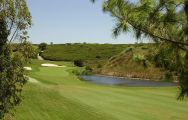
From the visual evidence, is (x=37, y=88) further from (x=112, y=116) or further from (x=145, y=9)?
(x=145, y=9)

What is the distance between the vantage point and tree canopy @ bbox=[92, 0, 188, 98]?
28.8ft

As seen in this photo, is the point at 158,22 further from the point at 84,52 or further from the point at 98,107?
the point at 84,52

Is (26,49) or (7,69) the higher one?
(26,49)

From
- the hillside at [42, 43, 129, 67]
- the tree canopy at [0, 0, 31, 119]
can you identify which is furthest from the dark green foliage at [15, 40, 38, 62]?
the hillside at [42, 43, 129, 67]

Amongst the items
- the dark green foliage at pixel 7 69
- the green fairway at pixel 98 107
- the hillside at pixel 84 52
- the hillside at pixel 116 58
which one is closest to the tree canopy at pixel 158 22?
the hillside at pixel 116 58

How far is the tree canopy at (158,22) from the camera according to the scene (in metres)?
8.79

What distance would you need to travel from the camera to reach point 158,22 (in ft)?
29.3

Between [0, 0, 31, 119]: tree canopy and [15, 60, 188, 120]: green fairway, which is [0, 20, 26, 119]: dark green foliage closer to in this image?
[0, 0, 31, 119]: tree canopy

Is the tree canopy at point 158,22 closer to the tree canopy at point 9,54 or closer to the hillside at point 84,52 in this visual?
the tree canopy at point 9,54

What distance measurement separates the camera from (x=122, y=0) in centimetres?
903

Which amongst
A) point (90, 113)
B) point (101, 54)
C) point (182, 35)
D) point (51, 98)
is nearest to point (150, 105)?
point (90, 113)

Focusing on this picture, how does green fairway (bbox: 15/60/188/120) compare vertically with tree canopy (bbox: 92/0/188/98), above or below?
below

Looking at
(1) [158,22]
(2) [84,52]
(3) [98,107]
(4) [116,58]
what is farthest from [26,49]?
(2) [84,52]

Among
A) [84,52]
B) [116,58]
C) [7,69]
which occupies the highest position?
[84,52]
